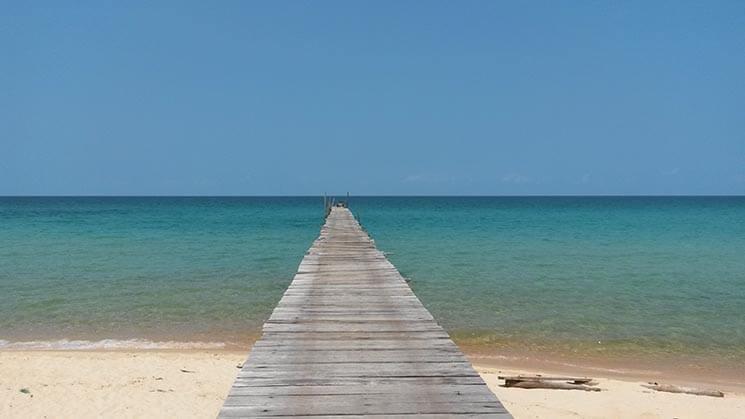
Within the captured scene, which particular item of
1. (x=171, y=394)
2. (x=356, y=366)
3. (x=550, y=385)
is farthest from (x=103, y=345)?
(x=550, y=385)

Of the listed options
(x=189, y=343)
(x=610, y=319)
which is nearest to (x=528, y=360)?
(x=610, y=319)

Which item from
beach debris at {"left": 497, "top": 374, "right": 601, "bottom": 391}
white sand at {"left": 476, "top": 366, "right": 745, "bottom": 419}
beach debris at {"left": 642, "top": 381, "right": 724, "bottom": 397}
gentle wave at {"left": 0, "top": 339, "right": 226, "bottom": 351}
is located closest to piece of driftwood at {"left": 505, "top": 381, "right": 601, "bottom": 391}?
beach debris at {"left": 497, "top": 374, "right": 601, "bottom": 391}

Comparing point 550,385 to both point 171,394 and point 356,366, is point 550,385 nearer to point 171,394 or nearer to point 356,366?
point 356,366

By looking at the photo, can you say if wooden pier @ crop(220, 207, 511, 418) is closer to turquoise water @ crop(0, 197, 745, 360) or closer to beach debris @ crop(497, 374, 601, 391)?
beach debris @ crop(497, 374, 601, 391)

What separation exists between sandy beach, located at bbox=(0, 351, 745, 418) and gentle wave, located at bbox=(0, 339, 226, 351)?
4.74 ft

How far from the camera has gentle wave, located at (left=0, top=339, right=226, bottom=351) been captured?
12.3 m

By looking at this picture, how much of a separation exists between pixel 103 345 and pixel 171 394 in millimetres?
4703

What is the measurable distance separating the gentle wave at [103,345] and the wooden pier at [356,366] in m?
4.40

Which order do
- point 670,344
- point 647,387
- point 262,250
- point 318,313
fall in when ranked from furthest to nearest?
point 262,250
point 670,344
point 647,387
point 318,313

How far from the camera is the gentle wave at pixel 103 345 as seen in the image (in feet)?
40.3

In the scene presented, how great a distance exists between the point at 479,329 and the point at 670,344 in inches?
162

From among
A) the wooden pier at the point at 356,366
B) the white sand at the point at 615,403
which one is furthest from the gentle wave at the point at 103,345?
the white sand at the point at 615,403

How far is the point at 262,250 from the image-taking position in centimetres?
3047

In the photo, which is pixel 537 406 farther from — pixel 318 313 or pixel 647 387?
pixel 318 313
